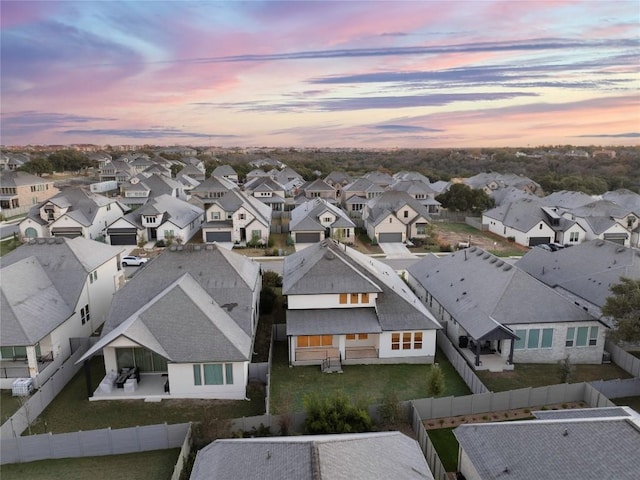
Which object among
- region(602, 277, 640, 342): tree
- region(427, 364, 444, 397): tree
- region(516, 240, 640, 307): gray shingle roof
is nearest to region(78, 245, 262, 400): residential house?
region(427, 364, 444, 397): tree

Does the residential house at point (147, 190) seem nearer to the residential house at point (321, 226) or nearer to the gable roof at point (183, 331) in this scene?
the residential house at point (321, 226)

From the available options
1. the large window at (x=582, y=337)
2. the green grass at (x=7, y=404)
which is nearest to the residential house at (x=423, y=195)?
the large window at (x=582, y=337)

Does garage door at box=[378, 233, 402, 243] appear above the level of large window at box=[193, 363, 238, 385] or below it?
below

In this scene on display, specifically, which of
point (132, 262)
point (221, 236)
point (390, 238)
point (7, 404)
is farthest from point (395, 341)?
point (221, 236)

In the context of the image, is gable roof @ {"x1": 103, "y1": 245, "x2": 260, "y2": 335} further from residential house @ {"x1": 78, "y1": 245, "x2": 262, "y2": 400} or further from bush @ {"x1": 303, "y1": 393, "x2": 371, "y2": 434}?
bush @ {"x1": 303, "y1": 393, "x2": 371, "y2": 434}

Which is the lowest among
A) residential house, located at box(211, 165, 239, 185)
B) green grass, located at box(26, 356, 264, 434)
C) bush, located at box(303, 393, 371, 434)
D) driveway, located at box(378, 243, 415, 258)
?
driveway, located at box(378, 243, 415, 258)
